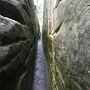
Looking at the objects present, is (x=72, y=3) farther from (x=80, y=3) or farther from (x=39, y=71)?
(x=39, y=71)

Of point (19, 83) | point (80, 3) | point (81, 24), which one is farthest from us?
point (19, 83)

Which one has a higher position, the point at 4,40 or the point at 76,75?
the point at 4,40

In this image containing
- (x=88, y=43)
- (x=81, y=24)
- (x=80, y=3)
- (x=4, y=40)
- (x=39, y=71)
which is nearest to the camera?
(x=88, y=43)

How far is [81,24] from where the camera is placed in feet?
5.15

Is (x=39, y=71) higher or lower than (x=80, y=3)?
lower

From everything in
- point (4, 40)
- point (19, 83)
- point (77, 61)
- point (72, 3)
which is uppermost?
point (72, 3)

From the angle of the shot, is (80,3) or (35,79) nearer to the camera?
(80,3)

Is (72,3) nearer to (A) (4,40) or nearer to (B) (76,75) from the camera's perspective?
(B) (76,75)

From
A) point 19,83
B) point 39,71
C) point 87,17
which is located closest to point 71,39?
point 87,17

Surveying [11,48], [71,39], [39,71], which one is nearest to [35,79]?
[39,71]

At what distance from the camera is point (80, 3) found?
1.68m

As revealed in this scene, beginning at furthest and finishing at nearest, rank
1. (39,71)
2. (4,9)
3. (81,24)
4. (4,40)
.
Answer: (39,71) < (4,9) < (4,40) < (81,24)

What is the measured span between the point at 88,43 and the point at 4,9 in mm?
3534

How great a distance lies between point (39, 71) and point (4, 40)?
4.21 meters
